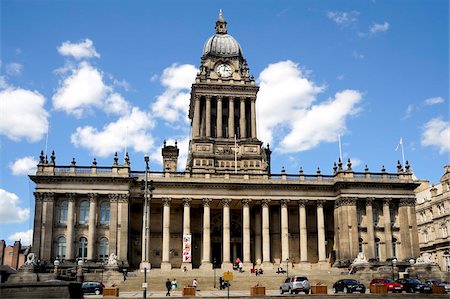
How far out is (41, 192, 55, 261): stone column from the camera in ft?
218

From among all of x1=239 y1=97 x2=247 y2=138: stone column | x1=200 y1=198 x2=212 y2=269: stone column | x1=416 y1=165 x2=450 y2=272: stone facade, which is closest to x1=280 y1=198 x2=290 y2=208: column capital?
x1=200 y1=198 x2=212 y2=269: stone column

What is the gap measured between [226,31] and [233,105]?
16617mm

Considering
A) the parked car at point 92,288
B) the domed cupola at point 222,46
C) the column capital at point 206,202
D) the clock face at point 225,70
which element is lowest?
the parked car at point 92,288

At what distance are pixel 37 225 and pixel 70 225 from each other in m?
3.98

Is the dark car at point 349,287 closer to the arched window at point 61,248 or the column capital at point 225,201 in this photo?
the column capital at point 225,201

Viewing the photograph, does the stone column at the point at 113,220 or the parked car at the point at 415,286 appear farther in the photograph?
the stone column at the point at 113,220

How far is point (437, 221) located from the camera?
294 feet

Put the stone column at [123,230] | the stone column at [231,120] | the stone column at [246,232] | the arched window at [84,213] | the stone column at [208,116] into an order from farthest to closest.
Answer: the stone column at [231,120] → the stone column at [208,116] → the stone column at [246,232] → the arched window at [84,213] → the stone column at [123,230]

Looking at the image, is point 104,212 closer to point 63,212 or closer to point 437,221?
point 63,212

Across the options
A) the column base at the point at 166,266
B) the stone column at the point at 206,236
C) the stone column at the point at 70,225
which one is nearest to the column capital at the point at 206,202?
the stone column at the point at 206,236

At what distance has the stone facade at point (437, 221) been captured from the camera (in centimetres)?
8624

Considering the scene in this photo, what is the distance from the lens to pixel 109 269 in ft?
203

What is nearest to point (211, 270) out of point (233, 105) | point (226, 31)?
point (233, 105)

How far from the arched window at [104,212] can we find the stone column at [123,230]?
2346 millimetres
